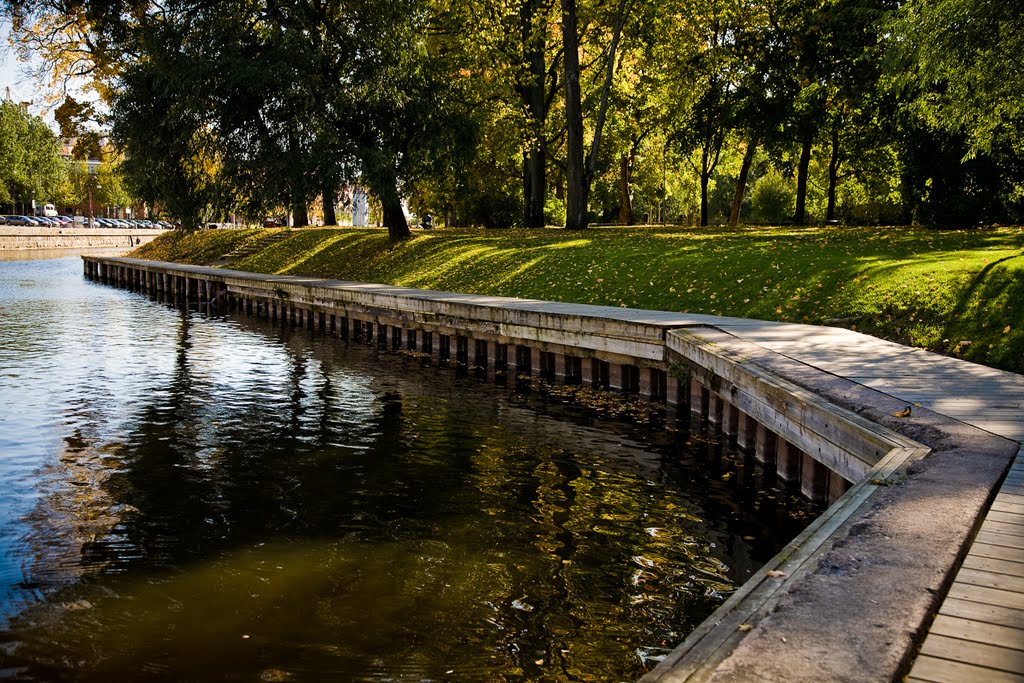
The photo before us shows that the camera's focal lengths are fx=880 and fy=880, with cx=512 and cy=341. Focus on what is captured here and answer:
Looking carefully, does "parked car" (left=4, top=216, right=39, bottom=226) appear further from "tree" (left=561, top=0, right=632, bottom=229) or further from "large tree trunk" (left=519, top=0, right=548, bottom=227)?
"tree" (left=561, top=0, right=632, bottom=229)

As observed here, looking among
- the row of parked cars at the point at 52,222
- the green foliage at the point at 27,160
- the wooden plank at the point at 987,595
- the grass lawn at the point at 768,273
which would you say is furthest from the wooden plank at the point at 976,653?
the green foliage at the point at 27,160

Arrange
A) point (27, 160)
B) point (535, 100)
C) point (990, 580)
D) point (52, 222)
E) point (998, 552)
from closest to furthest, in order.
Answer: point (990, 580)
point (998, 552)
point (535, 100)
point (27, 160)
point (52, 222)

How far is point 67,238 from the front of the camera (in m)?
87.8

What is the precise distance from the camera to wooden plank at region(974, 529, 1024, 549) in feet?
17.6

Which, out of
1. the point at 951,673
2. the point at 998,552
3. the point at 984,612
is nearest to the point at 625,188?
the point at 998,552

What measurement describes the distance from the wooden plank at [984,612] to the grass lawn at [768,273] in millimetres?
9288

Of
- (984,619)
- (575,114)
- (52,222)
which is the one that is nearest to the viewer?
(984,619)

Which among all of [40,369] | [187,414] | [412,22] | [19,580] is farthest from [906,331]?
[412,22]

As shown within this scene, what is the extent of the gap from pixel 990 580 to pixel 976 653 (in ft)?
3.09

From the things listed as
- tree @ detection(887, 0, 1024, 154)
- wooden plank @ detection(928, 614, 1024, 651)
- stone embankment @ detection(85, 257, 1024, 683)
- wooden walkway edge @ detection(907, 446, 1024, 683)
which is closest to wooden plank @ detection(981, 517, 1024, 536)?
wooden walkway edge @ detection(907, 446, 1024, 683)

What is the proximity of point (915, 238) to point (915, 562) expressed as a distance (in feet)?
72.2

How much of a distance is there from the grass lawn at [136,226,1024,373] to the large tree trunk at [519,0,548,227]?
3.47m

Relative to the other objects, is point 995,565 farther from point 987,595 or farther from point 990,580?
point 987,595

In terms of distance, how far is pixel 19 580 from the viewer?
26.9 feet
